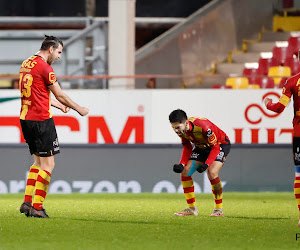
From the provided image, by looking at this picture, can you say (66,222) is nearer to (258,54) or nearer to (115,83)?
(115,83)

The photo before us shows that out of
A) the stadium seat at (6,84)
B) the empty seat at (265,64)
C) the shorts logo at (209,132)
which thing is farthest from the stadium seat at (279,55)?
the shorts logo at (209,132)

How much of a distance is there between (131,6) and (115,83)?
184 cm

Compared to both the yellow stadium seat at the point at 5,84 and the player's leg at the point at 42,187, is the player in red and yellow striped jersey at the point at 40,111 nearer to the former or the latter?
the player's leg at the point at 42,187

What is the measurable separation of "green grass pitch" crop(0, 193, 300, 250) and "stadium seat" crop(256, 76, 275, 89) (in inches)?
132

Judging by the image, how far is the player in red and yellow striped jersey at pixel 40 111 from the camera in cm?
838

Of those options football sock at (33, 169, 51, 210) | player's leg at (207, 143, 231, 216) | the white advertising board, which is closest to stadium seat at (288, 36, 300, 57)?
the white advertising board

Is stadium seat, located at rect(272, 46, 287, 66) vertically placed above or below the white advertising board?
above

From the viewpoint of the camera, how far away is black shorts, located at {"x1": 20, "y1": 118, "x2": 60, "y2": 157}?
8430 mm

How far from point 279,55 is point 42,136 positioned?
1144cm

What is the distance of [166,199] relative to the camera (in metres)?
12.5

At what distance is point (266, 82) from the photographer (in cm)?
1465

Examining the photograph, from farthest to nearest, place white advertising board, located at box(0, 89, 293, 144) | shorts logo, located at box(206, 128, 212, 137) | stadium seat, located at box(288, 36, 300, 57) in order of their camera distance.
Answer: stadium seat, located at box(288, 36, 300, 57) < white advertising board, located at box(0, 89, 293, 144) < shorts logo, located at box(206, 128, 212, 137)

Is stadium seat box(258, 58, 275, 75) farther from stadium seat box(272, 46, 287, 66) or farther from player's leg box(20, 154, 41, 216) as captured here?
player's leg box(20, 154, 41, 216)

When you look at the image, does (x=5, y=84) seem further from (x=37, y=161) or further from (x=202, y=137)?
(x=202, y=137)
